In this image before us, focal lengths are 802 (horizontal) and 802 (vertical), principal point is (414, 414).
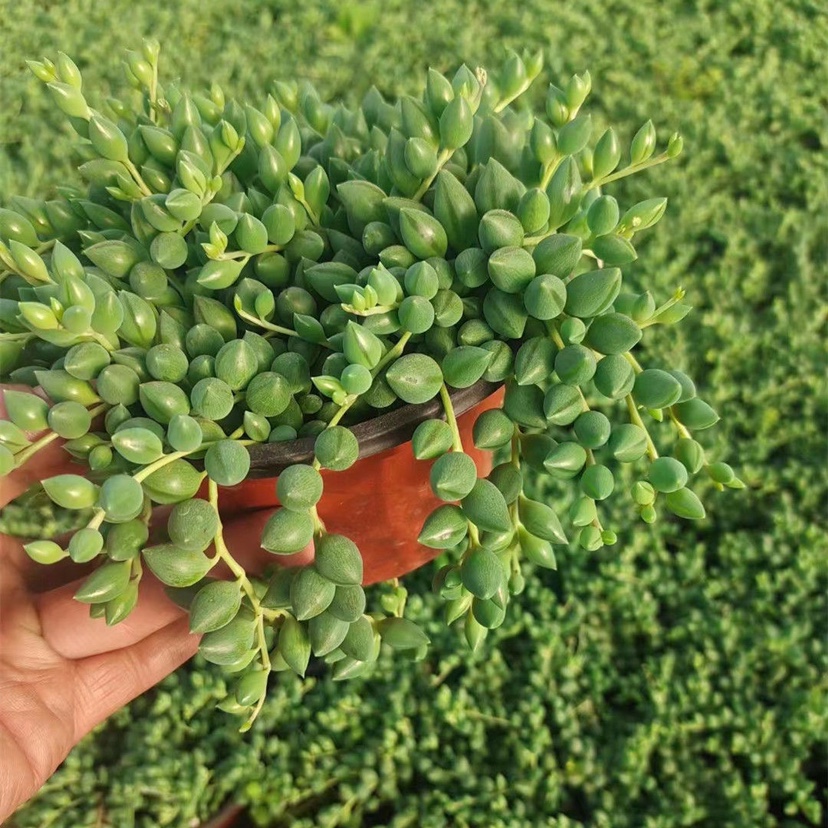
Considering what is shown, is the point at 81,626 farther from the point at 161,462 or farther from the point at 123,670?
the point at 161,462

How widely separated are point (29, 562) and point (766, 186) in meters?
1.46

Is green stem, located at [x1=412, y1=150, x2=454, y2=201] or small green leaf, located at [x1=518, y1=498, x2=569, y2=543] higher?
green stem, located at [x1=412, y1=150, x2=454, y2=201]

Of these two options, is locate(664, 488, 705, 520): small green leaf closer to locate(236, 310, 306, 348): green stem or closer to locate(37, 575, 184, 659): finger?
locate(236, 310, 306, 348): green stem

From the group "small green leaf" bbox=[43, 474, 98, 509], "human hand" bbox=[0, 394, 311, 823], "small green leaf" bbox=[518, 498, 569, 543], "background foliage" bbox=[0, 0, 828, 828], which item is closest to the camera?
"small green leaf" bbox=[43, 474, 98, 509]

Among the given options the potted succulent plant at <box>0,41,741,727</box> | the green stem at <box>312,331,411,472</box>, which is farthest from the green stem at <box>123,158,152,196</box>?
the green stem at <box>312,331,411,472</box>

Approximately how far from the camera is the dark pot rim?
0.57 meters

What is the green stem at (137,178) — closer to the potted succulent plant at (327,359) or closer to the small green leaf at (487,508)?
the potted succulent plant at (327,359)

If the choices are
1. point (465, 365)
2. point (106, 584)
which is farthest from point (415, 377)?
point (106, 584)

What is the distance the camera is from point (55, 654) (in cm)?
85

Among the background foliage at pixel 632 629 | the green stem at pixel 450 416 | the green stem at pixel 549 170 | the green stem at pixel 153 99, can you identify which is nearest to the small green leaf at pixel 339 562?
the green stem at pixel 450 416

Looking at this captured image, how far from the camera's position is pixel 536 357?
0.57 m

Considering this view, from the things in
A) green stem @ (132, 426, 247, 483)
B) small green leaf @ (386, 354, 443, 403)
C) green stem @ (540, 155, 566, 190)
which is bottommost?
green stem @ (132, 426, 247, 483)

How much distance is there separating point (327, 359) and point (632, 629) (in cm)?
78

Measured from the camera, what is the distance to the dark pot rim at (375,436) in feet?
1.89
